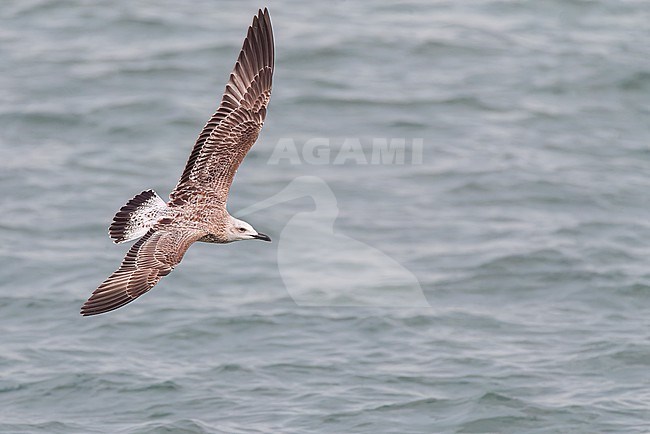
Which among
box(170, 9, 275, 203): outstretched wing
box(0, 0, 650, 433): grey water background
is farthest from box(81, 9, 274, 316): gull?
box(0, 0, 650, 433): grey water background

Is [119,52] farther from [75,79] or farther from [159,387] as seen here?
[159,387]

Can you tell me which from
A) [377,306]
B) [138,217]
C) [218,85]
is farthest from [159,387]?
[218,85]

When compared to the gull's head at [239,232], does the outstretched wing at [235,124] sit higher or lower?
higher

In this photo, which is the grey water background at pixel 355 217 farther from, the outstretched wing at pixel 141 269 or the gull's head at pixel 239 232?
the outstretched wing at pixel 141 269

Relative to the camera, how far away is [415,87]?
19.9 metres

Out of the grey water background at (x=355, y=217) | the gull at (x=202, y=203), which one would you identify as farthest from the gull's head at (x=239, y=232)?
the grey water background at (x=355, y=217)

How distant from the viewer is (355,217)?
1692 cm

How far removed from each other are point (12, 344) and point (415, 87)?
772 centimetres

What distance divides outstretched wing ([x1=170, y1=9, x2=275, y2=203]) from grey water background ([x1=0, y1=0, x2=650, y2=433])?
334cm

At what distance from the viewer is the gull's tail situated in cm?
1024

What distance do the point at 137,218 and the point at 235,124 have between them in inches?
44.1

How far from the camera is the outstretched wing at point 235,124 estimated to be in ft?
35.1

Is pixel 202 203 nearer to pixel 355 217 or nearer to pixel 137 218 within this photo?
pixel 137 218

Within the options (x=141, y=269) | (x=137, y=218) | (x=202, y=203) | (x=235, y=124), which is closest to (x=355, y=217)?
(x=235, y=124)
